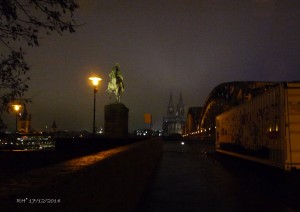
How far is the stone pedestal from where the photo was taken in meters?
38.3

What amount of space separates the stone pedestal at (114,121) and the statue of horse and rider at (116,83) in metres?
3.56

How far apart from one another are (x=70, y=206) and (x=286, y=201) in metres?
9.01

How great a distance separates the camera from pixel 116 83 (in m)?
43.1

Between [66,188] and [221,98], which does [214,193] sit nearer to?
[66,188]

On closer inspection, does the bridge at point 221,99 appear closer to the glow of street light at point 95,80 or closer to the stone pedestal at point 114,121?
the stone pedestal at point 114,121

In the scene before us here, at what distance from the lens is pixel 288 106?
13938mm

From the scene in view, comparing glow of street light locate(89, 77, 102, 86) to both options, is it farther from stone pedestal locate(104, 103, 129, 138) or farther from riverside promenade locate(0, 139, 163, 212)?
riverside promenade locate(0, 139, 163, 212)

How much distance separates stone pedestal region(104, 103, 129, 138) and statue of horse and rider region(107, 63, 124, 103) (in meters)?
3.56

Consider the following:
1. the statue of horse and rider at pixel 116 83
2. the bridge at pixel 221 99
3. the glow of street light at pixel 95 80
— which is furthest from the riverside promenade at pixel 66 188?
the bridge at pixel 221 99

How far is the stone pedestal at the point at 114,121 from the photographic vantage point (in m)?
38.3

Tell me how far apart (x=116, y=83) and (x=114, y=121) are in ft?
19.5

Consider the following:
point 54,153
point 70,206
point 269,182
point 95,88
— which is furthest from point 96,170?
point 95,88

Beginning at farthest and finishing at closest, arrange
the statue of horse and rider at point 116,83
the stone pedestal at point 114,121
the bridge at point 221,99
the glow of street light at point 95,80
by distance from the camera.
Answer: the bridge at point 221,99 < the statue of horse and rider at point 116,83 < the stone pedestal at point 114,121 < the glow of street light at point 95,80

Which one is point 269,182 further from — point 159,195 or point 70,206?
point 70,206
